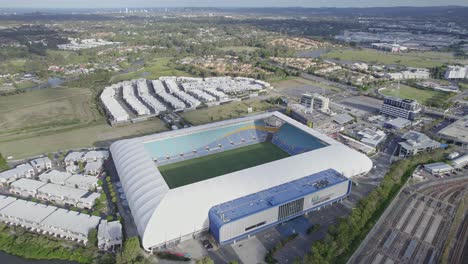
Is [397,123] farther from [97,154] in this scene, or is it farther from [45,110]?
[45,110]

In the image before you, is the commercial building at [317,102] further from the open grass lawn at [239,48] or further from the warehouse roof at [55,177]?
the open grass lawn at [239,48]

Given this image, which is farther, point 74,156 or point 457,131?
point 457,131

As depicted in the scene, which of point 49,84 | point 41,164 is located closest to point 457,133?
point 41,164

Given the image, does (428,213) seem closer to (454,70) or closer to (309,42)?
(454,70)

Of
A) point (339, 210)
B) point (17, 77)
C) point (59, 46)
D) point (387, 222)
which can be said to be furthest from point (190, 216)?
point (59, 46)

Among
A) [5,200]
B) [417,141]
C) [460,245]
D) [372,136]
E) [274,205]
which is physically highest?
[274,205]

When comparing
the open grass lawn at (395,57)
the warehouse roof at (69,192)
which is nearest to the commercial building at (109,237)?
the warehouse roof at (69,192)

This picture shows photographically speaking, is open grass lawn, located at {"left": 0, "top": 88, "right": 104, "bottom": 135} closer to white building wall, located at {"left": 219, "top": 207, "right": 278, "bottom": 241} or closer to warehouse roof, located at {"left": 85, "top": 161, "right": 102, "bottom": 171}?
warehouse roof, located at {"left": 85, "top": 161, "right": 102, "bottom": 171}
